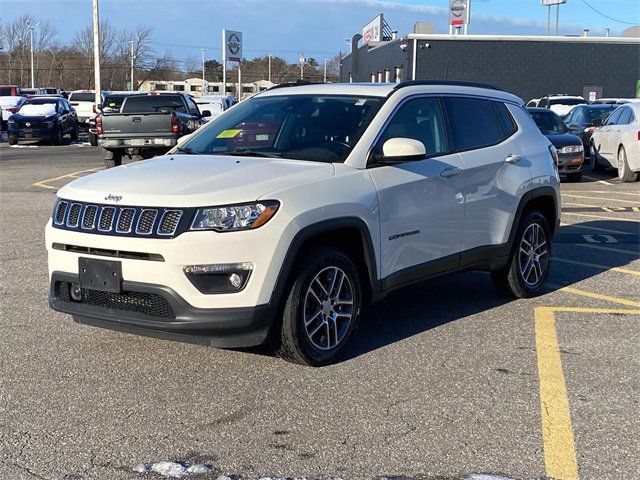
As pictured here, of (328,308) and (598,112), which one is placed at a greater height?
(598,112)

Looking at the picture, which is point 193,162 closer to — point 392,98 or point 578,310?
point 392,98

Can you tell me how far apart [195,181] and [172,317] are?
0.84 metres

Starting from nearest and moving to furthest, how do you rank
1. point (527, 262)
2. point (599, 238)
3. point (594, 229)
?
1. point (527, 262)
2. point (599, 238)
3. point (594, 229)

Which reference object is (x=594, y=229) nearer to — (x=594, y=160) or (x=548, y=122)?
(x=548, y=122)

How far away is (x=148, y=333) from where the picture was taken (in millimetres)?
4910

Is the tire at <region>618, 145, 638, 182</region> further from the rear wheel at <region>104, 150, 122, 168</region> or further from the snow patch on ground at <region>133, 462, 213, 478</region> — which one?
the snow patch on ground at <region>133, 462, 213, 478</region>

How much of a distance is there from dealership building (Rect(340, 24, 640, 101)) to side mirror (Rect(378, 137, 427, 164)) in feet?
129

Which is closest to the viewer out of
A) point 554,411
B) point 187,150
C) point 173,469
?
point 173,469

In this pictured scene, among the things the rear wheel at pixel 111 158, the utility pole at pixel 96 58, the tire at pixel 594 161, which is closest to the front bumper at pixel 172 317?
the rear wheel at pixel 111 158

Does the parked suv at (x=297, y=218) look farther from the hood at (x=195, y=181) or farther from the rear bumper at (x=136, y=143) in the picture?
the rear bumper at (x=136, y=143)

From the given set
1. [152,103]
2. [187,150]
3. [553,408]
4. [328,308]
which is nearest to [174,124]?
[152,103]

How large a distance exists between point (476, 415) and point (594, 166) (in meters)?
17.0

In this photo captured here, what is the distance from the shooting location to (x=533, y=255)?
7297 millimetres

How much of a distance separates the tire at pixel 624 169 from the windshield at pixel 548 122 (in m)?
1.29
